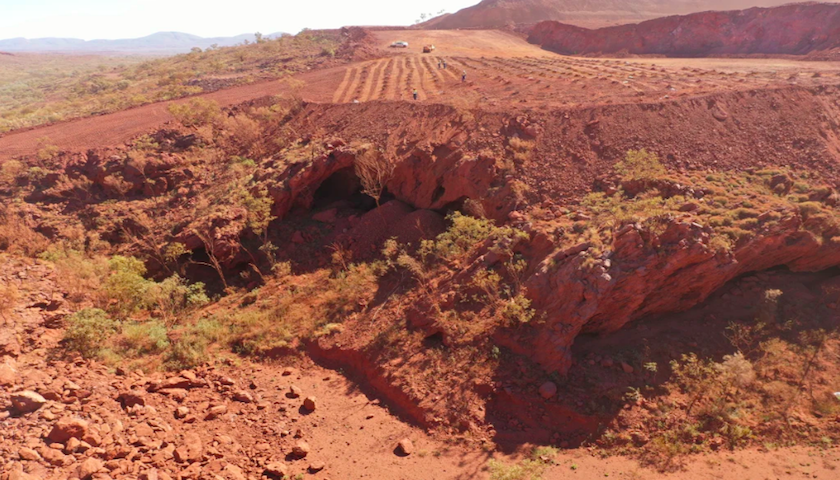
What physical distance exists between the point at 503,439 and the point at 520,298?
14.5 ft

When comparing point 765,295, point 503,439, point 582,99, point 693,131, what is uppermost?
point 582,99

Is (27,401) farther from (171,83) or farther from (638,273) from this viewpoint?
(171,83)

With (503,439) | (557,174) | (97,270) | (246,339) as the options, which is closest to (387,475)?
(503,439)

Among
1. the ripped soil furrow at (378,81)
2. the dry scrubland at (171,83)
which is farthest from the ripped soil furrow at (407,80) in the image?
the dry scrubland at (171,83)

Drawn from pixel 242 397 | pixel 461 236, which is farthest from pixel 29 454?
pixel 461 236

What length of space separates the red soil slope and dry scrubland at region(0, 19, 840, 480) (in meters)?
15.5

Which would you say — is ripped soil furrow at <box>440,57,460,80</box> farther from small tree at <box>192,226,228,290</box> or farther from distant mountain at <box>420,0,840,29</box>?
distant mountain at <box>420,0,840,29</box>

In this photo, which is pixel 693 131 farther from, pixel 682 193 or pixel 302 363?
pixel 302 363

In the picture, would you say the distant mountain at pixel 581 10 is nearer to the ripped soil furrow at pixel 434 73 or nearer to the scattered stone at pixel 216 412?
the ripped soil furrow at pixel 434 73

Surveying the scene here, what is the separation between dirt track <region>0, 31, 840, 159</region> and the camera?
2286cm

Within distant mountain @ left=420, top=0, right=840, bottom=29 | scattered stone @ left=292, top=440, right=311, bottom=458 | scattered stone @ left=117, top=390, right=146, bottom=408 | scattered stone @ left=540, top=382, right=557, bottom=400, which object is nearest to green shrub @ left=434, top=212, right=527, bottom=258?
scattered stone @ left=540, top=382, right=557, bottom=400

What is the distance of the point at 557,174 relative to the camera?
62.1ft

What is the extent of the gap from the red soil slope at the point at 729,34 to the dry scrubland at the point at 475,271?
50.9 feet

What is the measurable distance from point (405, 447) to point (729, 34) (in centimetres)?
4384
